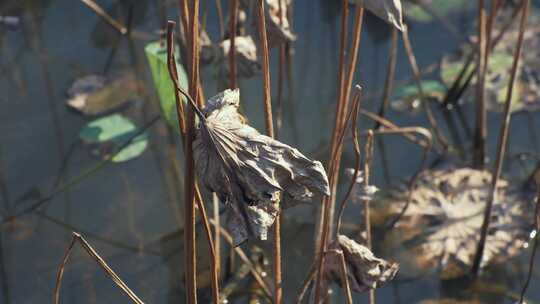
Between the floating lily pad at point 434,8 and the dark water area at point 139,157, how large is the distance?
3 centimetres

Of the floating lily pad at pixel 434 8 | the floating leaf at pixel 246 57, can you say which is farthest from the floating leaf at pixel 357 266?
the floating lily pad at pixel 434 8

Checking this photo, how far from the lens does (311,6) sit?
248 cm

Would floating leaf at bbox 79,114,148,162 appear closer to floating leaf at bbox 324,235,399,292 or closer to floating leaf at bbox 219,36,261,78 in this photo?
floating leaf at bbox 219,36,261,78

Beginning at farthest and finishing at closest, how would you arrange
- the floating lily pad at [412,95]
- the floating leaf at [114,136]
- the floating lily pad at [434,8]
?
the floating lily pad at [434,8]
the floating lily pad at [412,95]
the floating leaf at [114,136]

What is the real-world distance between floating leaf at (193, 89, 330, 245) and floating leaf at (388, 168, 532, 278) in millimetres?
1042

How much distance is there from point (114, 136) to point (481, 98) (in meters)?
0.94

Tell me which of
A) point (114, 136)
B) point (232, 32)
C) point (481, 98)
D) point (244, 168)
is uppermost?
point (481, 98)

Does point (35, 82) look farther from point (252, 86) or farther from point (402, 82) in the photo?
point (402, 82)

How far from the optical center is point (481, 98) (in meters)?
1.82

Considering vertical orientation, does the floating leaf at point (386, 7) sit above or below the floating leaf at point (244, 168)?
above

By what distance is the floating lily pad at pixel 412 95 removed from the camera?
2.16 m

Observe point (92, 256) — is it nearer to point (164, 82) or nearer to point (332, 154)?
point (332, 154)

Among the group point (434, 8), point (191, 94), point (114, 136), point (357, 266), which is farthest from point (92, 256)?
point (434, 8)

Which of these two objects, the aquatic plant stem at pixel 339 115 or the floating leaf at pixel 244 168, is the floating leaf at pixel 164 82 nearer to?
the aquatic plant stem at pixel 339 115
